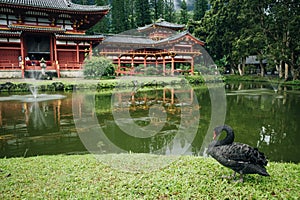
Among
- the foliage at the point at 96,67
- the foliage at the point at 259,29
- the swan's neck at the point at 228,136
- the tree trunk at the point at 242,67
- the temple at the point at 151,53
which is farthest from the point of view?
the tree trunk at the point at 242,67

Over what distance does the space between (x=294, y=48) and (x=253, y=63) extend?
16776 millimetres

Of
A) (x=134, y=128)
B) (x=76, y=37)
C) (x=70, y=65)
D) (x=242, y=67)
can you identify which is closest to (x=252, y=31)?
(x=242, y=67)

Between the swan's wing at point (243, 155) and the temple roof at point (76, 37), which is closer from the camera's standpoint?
the swan's wing at point (243, 155)

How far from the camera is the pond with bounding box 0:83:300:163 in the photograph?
6.60m

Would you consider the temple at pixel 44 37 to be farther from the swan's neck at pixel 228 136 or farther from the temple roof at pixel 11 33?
the swan's neck at pixel 228 136

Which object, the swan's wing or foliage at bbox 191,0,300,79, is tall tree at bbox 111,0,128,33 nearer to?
foliage at bbox 191,0,300,79

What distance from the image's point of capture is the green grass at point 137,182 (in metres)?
3.42

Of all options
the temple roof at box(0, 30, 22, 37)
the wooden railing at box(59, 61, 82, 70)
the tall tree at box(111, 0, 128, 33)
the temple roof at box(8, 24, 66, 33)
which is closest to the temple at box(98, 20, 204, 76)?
the wooden railing at box(59, 61, 82, 70)

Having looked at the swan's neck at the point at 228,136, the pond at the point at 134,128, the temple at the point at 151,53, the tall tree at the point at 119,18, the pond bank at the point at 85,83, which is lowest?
the pond at the point at 134,128

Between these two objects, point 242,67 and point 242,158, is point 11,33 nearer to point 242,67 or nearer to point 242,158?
point 242,158

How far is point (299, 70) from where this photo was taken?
25844 mm

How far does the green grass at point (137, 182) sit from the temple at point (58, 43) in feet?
64.5

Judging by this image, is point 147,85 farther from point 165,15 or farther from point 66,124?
point 165,15

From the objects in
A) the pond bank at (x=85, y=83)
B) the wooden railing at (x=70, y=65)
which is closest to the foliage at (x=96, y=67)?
the pond bank at (x=85, y=83)
